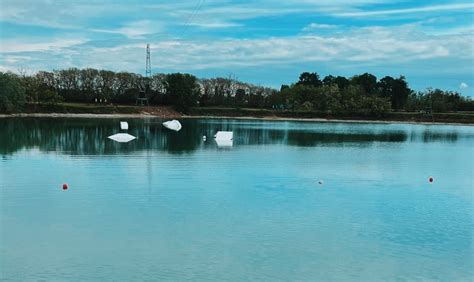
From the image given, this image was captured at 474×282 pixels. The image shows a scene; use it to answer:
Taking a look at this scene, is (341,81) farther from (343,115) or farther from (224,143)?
(224,143)

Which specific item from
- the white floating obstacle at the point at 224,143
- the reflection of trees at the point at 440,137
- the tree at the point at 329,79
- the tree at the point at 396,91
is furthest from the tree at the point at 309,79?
the white floating obstacle at the point at 224,143

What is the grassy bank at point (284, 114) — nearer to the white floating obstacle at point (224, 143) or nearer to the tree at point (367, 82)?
the tree at point (367, 82)

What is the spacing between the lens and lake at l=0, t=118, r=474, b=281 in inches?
519

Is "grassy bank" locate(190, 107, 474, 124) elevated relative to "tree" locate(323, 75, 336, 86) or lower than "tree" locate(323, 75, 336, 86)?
lower

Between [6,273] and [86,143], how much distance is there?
99.1 ft

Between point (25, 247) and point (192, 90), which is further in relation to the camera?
point (192, 90)

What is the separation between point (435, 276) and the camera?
43.1 feet

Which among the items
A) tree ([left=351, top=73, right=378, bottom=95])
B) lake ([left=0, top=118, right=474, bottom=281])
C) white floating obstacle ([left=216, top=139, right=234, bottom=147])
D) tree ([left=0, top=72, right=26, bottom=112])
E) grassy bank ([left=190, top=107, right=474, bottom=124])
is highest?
tree ([left=351, top=73, right=378, bottom=95])

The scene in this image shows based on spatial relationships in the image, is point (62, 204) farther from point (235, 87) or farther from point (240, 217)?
point (235, 87)

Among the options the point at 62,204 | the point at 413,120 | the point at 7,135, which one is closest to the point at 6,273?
the point at 62,204

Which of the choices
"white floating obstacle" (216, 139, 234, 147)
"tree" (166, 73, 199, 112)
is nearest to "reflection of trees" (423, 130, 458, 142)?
"white floating obstacle" (216, 139, 234, 147)

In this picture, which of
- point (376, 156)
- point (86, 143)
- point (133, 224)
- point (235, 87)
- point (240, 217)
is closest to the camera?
point (133, 224)

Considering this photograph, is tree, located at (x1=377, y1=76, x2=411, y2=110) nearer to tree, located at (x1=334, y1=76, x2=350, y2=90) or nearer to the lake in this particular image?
tree, located at (x1=334, y1=76, x2=350, y2=90)

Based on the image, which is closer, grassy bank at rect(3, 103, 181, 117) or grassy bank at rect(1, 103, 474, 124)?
grassy bank at rect(3, 103, 181, 117)
